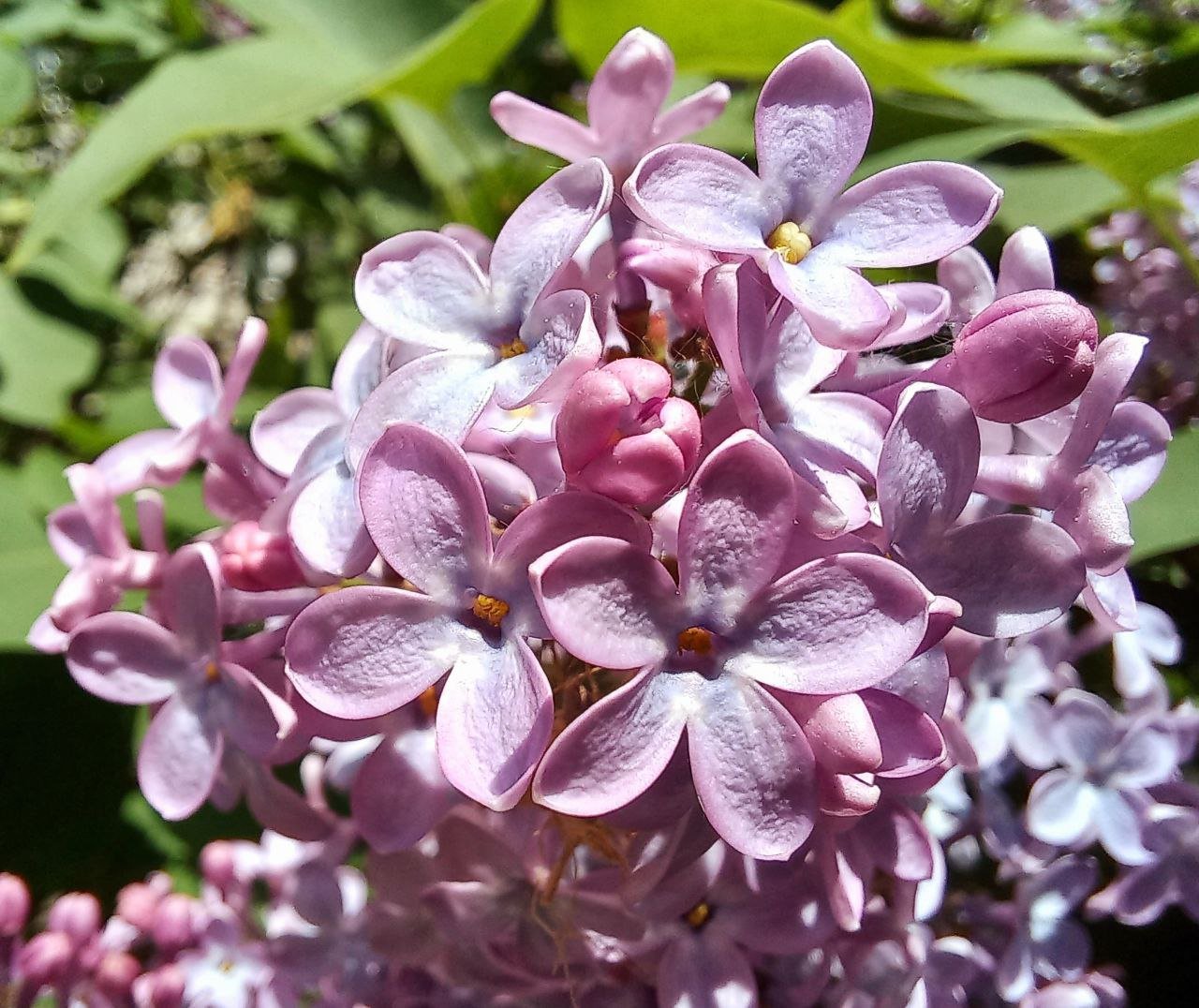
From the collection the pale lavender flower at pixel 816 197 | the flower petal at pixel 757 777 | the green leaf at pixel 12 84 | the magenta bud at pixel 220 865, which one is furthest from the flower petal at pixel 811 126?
the green leaf at pixel 12 84

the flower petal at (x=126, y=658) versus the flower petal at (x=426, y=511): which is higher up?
the flower petal at (x=426, y=511)

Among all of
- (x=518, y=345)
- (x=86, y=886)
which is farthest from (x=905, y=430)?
(x=86, y=886)

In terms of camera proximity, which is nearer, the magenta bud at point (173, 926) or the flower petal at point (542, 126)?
the flower petal at point (542, 126)

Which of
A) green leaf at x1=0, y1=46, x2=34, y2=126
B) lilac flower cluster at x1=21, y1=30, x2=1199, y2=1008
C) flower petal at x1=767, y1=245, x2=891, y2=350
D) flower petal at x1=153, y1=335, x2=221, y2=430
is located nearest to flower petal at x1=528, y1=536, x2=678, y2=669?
lilac flower cluster at x1=21, y1=30, x2=1199, y2=1008

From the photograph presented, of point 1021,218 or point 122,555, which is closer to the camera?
point 122,555

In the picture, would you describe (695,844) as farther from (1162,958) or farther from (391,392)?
(1162,958)

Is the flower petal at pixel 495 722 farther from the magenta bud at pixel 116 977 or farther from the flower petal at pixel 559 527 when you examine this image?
the magenta bud at pixel 116 977

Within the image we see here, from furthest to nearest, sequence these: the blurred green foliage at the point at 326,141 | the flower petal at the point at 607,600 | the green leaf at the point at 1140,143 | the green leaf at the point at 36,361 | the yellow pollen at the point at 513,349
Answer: the green leaf at the point at 36,361 < the blurred green foliage at the point at 326,141 < the green leaf at the point at 1140,143 < the yellow pollen at the point at 513,349 < the flower petal at the point at 607,600
